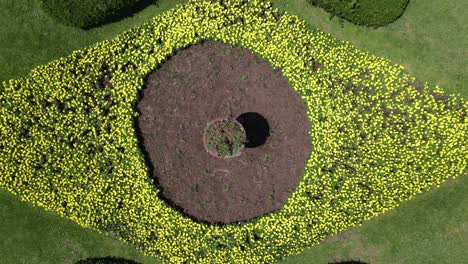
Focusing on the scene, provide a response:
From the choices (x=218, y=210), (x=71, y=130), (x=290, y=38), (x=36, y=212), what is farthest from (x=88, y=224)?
(x=290, y=38)

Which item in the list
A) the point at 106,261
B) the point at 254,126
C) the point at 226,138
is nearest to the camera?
the point at 226,138

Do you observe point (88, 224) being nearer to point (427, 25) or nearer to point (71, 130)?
point (71, 130)

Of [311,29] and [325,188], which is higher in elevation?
[311,29]

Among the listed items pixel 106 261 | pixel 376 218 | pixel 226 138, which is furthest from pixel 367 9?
pixel 106 261

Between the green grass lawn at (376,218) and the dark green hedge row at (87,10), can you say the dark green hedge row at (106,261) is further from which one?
the dark green hedge row at (87,10)

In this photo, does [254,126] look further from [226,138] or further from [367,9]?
[367,9]

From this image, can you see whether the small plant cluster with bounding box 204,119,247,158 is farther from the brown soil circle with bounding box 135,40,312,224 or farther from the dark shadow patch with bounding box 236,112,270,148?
the brown soil circle with bounding box 135,40,312,224
